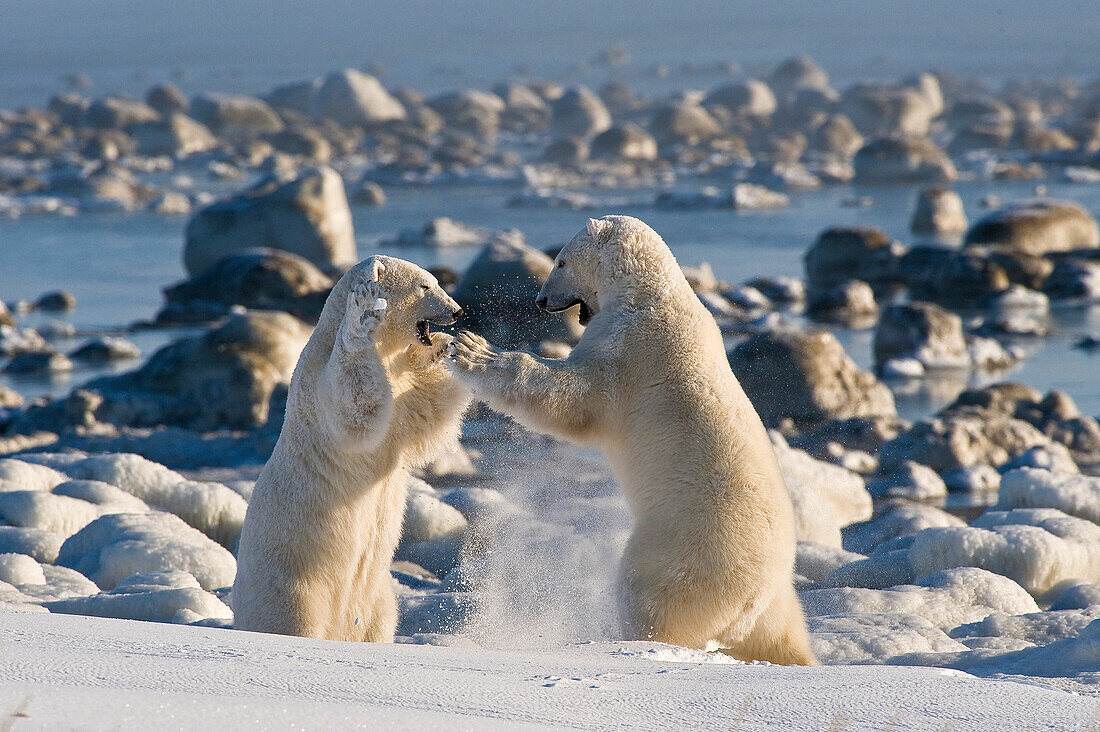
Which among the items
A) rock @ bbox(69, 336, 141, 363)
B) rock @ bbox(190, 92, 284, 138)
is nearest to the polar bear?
rock @ bbox(69, 336, 141, 363)

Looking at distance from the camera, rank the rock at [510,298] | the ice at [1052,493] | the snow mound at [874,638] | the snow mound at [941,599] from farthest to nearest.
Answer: the rock at [510,298] → the ice at [1052,493] → the snow mound at [941,599] → the snow mound at [874,638]

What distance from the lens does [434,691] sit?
335 cm

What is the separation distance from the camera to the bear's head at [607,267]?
18.3 ft

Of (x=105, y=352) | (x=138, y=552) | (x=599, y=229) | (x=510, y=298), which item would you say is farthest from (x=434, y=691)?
(x=105, y=352)

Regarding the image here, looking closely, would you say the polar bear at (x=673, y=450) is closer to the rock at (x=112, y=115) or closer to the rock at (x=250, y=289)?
the rock at (x=250, y=289)

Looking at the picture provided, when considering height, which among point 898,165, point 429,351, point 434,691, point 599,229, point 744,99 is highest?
point 599,229

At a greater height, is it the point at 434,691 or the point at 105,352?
the point at 434,691

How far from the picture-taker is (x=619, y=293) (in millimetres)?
5586

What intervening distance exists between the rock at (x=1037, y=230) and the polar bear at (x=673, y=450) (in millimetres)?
22349

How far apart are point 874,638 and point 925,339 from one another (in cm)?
1313

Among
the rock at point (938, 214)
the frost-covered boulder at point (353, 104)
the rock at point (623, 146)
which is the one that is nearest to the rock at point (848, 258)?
the rock at point (938, 214)

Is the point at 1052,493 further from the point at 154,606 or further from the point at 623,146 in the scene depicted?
the point at 623,146

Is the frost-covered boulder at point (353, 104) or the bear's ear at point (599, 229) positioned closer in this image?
the bear's ear at point (599, 229)

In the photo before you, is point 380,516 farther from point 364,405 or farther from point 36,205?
point 36,205
